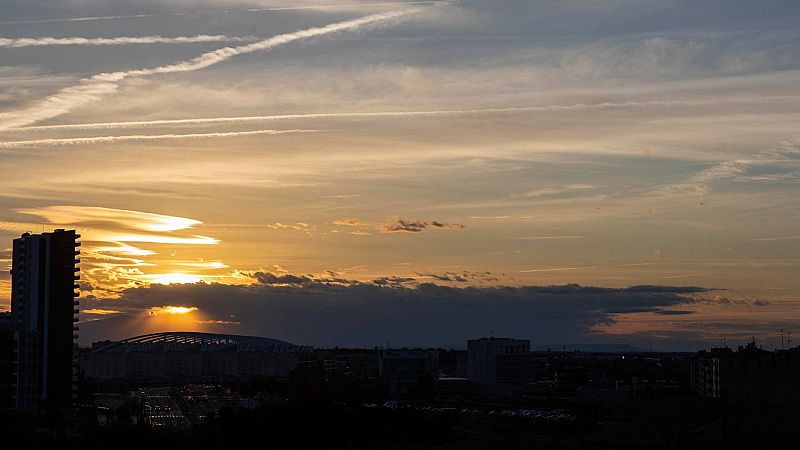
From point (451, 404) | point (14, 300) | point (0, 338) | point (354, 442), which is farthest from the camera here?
point (14, 300)

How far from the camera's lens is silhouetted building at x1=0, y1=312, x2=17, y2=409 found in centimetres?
11175

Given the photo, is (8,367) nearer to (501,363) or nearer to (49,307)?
(49,307)

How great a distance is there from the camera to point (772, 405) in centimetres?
3850

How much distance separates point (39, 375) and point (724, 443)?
97931mm

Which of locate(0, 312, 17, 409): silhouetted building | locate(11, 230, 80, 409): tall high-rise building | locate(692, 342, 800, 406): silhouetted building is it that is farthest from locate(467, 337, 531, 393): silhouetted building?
locate(692, 342, 800, 406): silhouetted building

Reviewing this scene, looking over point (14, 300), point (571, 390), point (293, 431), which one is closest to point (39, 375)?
point (14, 300)

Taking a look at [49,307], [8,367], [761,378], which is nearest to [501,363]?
[49,307]

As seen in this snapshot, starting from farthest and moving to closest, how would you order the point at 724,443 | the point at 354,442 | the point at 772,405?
the point at 354,442 → the point at 724,443 → the point at 772,405

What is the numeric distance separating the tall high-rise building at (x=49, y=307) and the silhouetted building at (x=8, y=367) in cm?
618

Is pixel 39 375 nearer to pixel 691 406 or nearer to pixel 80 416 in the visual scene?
pixel 80 416

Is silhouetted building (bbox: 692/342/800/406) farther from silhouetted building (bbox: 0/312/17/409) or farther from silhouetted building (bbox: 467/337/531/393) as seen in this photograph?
silhouetted building (bbox: 467/337/531/393)

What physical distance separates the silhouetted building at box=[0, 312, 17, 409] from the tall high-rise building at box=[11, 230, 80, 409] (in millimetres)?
6183

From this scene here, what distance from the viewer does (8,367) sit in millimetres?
112875

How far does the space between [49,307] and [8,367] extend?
16329mm
